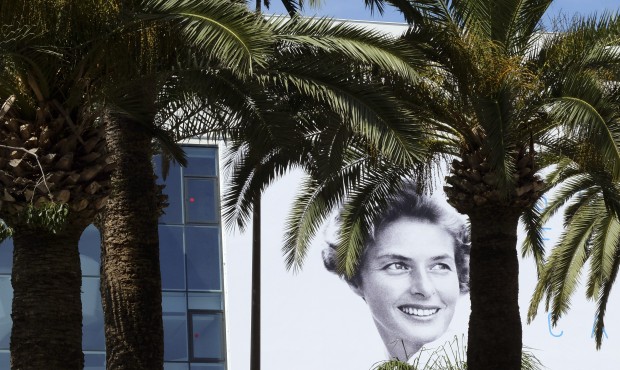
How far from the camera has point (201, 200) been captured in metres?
31.9

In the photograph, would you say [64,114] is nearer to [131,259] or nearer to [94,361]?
[131,259]

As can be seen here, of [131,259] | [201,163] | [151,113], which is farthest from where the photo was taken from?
[201,163]

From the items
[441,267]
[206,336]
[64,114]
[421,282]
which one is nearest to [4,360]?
[206,336]

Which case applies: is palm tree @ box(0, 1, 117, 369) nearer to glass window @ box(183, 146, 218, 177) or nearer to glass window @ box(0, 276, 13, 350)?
glass window @ box(0, 276, 13, 350)

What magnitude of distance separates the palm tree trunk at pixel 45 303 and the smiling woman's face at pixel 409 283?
833 inches

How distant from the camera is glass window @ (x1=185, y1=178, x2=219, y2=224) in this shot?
31.8 metres

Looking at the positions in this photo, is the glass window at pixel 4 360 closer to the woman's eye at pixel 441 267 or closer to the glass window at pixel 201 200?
the glass window at pixel 201 200

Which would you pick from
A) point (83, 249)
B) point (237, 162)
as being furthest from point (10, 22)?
point (83, 249)

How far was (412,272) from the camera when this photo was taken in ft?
110

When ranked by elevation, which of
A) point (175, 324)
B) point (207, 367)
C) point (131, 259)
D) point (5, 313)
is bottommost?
point (207, 367)

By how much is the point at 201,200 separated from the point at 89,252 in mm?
3380

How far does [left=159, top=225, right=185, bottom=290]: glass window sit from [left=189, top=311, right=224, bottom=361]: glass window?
88 centimetres

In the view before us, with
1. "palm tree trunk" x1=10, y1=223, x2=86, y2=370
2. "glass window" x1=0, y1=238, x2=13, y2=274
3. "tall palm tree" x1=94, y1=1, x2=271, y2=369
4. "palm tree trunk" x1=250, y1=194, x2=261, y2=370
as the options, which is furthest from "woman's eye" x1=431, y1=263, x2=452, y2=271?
"palm tree trunk" x1=10, y1=223, x2=86, y2=370

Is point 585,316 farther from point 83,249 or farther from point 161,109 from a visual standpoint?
point 161,109
